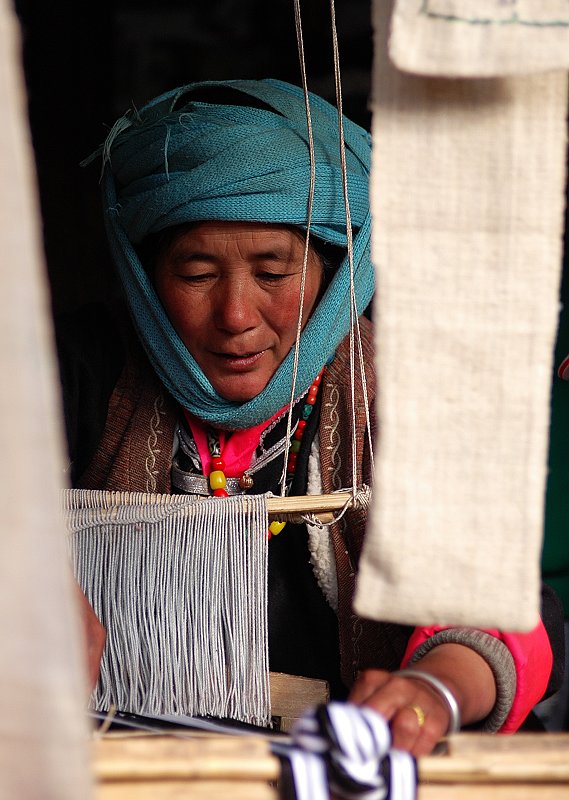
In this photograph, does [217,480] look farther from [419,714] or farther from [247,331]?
[419,714]

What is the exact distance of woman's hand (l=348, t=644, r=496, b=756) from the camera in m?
0.87

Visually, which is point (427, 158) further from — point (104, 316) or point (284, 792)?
point (104, 316)

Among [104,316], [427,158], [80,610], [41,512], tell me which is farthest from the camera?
[104,316]

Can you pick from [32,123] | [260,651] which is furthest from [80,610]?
[32,123]

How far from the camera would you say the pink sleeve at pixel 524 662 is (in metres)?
1.22

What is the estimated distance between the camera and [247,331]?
154cm

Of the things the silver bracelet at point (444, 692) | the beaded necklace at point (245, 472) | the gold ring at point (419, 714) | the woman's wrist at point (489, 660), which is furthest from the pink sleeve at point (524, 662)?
the beaded necklace at point (245, 472)

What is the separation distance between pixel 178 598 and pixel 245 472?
0.35 m

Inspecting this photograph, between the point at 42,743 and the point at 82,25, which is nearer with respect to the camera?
the point at 42,743

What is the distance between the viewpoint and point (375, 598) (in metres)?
0.70

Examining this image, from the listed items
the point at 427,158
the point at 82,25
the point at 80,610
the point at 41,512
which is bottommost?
the point at 80,610

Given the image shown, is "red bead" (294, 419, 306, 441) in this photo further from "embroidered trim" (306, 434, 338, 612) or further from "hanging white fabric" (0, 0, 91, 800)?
"hanging white fabric" (0, 0, 91, 800)

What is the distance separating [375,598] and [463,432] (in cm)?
15

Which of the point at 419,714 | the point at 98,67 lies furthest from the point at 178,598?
the point at 98,67
